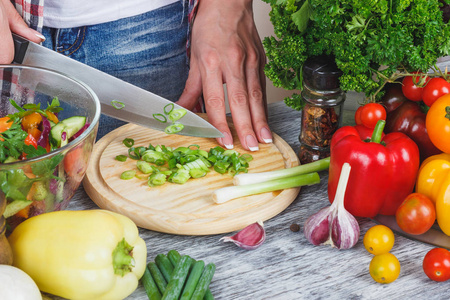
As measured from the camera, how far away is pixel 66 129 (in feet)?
3.93

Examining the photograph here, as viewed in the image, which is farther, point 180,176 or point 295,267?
point 180,176

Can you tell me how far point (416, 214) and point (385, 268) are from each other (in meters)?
0.17

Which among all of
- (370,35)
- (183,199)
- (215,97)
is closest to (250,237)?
(183,199)

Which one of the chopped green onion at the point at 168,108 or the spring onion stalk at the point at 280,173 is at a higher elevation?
the chopped green onion at the point at 168,108

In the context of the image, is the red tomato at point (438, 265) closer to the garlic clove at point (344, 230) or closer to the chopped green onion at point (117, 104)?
the garlic clove at point (344, 230)

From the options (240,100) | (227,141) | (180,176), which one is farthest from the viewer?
(240,100)

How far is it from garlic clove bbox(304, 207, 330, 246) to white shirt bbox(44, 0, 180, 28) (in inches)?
40.8

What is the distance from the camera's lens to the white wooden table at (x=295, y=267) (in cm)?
108

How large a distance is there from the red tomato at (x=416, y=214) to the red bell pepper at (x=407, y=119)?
176mm

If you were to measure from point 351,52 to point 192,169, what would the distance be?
1.67 feet

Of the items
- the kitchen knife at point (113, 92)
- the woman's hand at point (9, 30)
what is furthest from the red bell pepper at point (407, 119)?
the woman's hand at point (9, 30)

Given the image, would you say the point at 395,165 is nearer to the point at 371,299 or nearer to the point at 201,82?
the point at 371,299

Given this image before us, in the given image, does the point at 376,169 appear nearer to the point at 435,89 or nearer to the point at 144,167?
the point at 435,89

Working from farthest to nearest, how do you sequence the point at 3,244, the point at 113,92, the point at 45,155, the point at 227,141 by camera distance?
the point at 227,141, the point at 113,92, the point at 45,155, the point at 3,244
